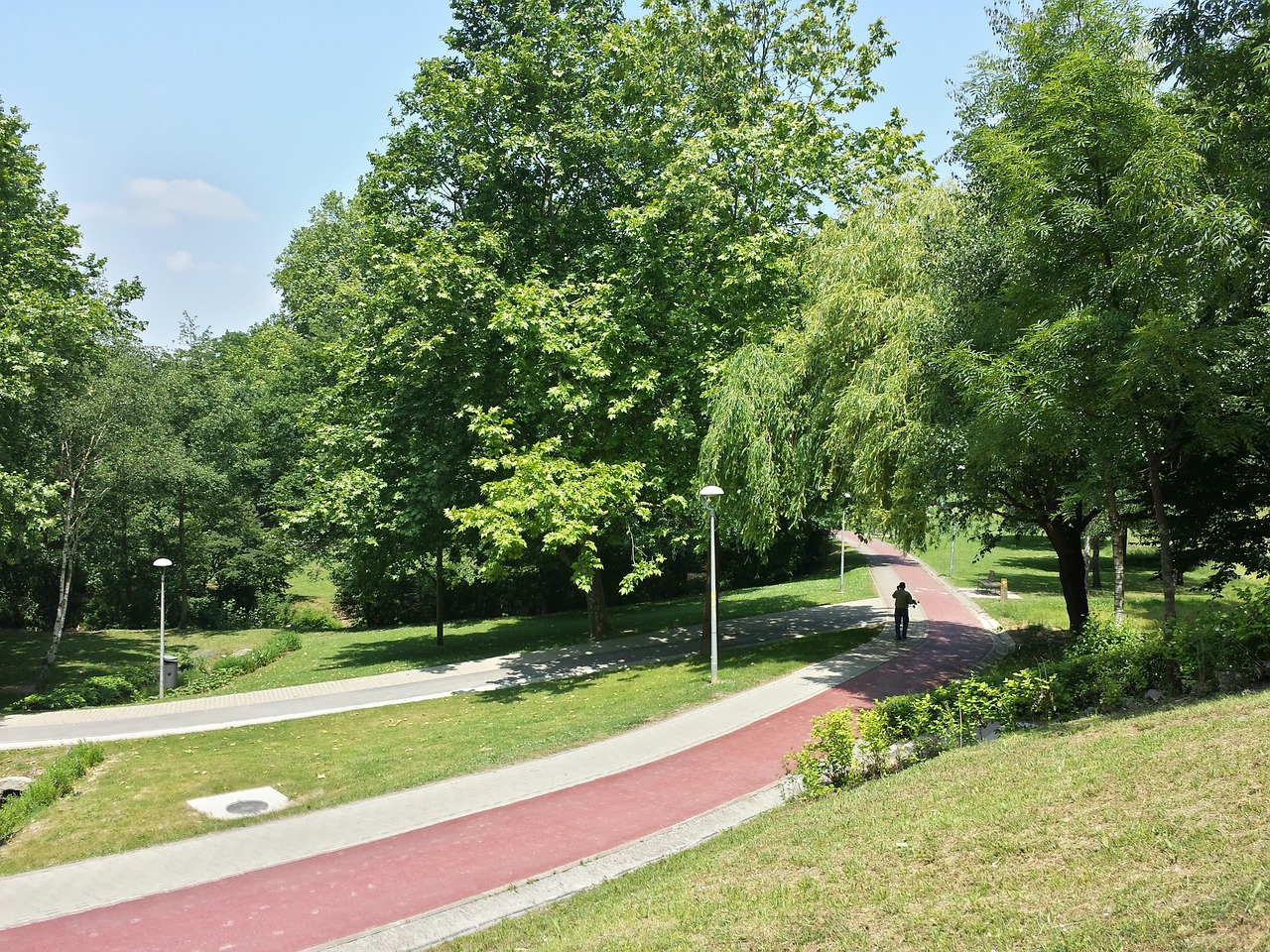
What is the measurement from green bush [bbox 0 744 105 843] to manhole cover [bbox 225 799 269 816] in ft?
7.71

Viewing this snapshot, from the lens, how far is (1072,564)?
1798 centimetres

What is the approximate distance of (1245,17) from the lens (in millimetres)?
11438

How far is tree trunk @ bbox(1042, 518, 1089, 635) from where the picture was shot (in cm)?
1745

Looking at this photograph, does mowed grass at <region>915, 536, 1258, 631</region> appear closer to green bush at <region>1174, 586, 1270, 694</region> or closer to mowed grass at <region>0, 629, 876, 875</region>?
green bush at <region>1174, 586, 1270, 694</region>

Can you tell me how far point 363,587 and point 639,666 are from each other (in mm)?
15088

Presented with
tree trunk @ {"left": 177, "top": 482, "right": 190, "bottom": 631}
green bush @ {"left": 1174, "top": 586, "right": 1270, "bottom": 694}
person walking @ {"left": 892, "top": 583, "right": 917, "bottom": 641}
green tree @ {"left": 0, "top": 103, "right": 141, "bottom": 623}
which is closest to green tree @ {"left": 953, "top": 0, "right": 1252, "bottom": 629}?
green bush @ {"left": 1174, "top": 586, "right": 1270, "bottom": 694}

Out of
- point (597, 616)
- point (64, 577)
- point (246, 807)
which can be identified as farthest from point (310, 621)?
point (246, 807)

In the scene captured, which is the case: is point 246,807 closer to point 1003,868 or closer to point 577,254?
point 1003,868

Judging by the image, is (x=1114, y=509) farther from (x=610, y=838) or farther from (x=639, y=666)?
(x=639, y=666)

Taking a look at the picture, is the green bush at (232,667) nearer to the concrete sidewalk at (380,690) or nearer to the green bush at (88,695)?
the green bush at (88,695)

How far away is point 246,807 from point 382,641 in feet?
64.3

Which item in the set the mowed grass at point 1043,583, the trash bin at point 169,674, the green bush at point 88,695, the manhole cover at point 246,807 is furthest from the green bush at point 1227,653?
the trash bin at point 169,674

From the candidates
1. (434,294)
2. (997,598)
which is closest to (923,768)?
(434,294)

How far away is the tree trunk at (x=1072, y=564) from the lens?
17.5 metres
